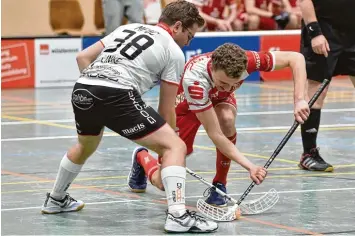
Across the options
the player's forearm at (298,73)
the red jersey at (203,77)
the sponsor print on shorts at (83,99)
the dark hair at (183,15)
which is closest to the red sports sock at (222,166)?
the red jersey at (203,77)

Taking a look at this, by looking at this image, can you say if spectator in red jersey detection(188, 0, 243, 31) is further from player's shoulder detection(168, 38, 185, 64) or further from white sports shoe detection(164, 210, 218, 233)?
white sports shoe detection(164, 210, 218, 233)

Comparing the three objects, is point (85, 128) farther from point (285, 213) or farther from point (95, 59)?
point (285, 213)

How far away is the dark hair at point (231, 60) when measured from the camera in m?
6.45

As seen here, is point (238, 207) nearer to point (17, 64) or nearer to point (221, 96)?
point (221, 96)

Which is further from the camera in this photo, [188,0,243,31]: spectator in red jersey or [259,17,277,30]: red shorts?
[259,17,277,30]: red shorts

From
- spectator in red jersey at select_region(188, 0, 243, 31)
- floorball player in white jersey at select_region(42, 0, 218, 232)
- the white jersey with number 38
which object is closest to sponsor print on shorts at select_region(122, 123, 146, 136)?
floorball player in white jersey at select_region(42, 0, 218, 232)

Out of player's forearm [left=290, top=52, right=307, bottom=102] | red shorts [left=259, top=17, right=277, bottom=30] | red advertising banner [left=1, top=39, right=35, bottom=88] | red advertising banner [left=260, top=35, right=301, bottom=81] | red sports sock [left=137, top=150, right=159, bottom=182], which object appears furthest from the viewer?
red shorts [left=259, top=17, right=277, bottom=30]

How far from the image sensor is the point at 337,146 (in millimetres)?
10125

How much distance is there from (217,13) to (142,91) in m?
12.5

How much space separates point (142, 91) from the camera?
6719 mm

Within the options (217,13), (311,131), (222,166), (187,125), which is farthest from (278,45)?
(222,166)

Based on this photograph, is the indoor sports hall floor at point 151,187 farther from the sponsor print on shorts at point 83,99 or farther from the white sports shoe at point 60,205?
the sponsor print on shorts at point 83,99

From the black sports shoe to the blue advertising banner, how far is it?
339 inches

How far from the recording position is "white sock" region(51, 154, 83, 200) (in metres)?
6.97
